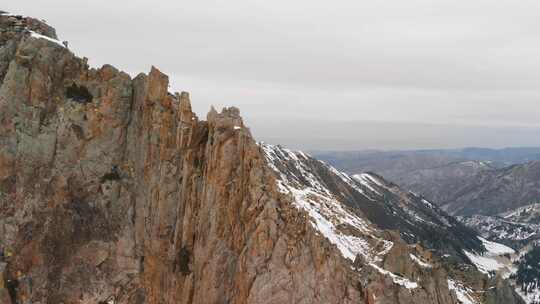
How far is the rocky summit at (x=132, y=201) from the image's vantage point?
4872cm

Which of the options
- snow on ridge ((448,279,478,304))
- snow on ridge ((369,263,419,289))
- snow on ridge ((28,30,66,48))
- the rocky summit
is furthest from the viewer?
snow on ridge ((448,279,478,304))

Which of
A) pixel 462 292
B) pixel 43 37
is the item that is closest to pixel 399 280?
pixel 462 292

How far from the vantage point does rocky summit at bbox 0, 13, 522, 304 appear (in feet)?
160

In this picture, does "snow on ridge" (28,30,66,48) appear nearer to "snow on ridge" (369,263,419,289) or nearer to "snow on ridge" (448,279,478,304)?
"snow on ridge" (369,263,419,289)

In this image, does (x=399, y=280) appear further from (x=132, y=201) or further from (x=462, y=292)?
(x=132, y=201)

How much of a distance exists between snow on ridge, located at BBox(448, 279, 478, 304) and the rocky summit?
38328mm

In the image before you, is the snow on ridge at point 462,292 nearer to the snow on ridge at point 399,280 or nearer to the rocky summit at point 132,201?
the snow on ridge at point 399,280

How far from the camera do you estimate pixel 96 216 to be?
169 feet

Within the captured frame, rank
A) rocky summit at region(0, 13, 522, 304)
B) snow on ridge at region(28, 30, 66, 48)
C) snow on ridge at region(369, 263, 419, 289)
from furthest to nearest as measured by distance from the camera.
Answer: snow on ridge at region(369, 263, 419, 289), snow on ridge at region(28, 30, 66, 48), rocky summit at region(0, 13, 522, 304)

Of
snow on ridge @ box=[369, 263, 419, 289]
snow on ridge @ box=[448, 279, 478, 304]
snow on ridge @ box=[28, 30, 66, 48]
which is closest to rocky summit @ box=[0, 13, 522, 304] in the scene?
snow on ridge @ box=[28, 30, 66, 48]

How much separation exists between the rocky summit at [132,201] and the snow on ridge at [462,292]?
38.3 m

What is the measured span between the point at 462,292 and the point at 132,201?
241 feet

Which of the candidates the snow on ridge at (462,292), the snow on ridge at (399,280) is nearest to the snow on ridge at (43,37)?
the snow on ridge at (399,280)

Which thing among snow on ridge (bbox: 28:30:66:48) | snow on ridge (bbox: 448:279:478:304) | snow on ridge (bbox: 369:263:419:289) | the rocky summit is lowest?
snow on ridge (bbox: 448:279:478:304)
